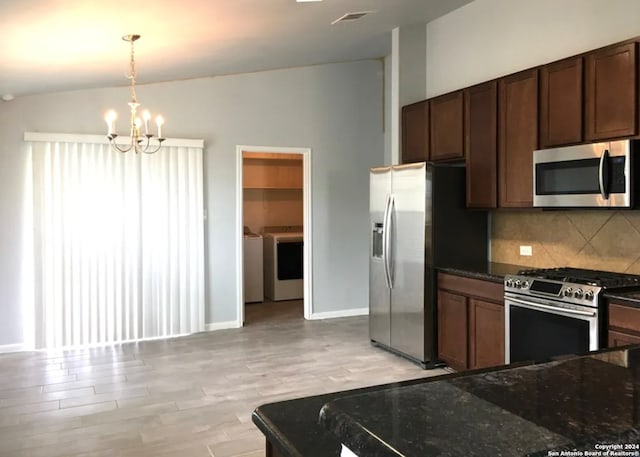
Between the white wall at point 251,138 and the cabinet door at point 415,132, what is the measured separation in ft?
4.88

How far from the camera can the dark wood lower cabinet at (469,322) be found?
3.93 m

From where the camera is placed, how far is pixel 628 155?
3088mm

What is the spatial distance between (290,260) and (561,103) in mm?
4898

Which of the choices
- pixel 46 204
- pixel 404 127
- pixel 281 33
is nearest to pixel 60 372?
pixel 46 204

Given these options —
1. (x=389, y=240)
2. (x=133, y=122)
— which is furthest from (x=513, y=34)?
(x=133, y=122)

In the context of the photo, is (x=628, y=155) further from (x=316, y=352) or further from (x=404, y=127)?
(x=316, y=352)

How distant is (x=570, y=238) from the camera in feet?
13.1

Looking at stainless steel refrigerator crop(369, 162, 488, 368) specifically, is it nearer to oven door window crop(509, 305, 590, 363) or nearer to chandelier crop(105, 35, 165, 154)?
oven door window crop(509, 305, 590, 363)

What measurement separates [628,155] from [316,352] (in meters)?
3.16

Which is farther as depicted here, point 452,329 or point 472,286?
point 452,329

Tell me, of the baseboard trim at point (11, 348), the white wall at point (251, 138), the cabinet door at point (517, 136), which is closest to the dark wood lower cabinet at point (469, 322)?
the cabinet door at point (517, 136)

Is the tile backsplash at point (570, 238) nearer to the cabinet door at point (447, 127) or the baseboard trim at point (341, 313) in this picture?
the cabinet door at point (447, 127)

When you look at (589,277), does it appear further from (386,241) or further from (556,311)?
(386,241)

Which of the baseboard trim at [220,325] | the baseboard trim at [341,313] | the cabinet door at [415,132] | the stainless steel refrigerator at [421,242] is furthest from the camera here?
the baseboard trim at [341,313]
